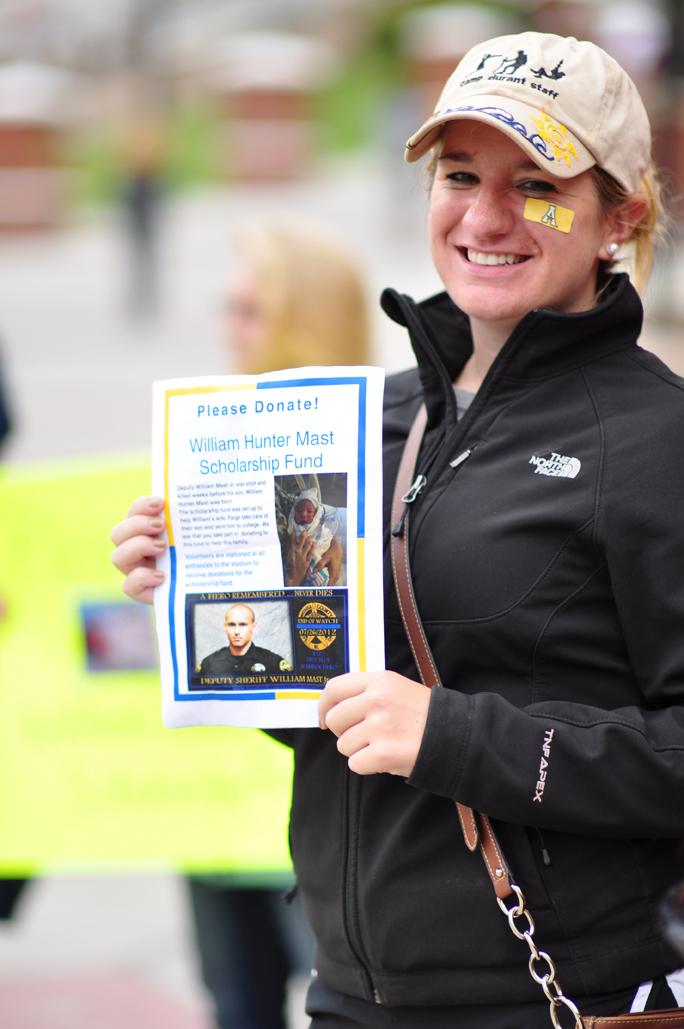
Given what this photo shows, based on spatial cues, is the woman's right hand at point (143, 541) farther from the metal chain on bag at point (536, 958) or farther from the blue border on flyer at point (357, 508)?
the metal chain on bag at point (536, 958)

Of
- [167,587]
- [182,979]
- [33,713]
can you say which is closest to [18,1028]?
[182,979]

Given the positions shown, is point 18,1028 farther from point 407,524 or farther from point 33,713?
point 407,524

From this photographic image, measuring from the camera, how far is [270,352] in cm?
390

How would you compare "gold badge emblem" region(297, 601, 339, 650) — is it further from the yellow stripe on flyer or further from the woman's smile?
the woman's smile

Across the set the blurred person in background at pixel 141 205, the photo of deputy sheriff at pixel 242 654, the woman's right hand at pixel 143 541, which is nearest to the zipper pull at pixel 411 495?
the photo of deputy sheriff at pixel 242 654

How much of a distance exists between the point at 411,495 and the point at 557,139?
520 millimetres

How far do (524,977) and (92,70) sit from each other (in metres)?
37.0

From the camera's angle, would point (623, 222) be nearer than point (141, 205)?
Yes

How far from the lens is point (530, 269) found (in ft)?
6.88

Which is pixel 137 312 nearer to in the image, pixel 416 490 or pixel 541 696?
pixel 416 490

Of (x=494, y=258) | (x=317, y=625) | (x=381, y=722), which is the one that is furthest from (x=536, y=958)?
(x=494, y=258)

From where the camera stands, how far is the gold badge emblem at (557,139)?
2020 mm

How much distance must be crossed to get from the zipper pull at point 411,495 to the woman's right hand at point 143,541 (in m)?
0.34

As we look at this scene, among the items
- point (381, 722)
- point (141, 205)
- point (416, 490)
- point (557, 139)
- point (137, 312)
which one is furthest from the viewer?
point (137, 312)
